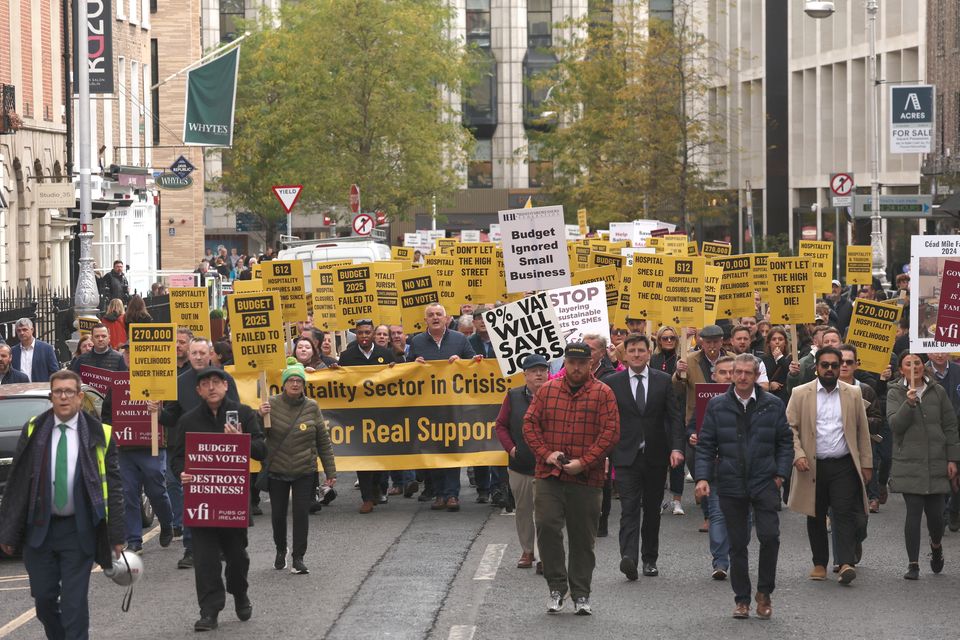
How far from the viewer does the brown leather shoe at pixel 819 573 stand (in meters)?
13.3

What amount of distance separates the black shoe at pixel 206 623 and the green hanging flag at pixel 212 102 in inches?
1253

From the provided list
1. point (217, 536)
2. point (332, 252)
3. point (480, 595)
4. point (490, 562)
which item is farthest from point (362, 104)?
point (217, 536)

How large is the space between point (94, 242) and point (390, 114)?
1381cm

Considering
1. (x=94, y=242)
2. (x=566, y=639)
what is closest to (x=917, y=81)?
(x=94, y=242)

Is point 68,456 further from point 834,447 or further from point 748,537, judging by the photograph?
point 834,447

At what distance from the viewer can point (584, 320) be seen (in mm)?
16125

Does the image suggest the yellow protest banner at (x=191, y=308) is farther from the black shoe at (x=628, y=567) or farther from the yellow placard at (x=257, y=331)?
the black shoe at (x=628, y=567)

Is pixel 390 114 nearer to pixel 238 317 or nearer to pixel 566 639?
pixel 238 317

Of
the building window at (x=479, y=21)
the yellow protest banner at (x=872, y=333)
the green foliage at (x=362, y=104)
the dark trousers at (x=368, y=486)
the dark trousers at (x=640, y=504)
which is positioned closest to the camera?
the dark trousers at (x=640, y=504)

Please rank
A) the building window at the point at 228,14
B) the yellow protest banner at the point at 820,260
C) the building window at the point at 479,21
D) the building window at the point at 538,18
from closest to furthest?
1. the yellow protest banner at the point at 820,260
2. the building window at the point at 228,14
3. the building window at the point at 538,18
4. the building window at the point at 479,21

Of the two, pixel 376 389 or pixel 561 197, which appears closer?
pixel 376 389

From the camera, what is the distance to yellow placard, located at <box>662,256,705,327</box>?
19.5m

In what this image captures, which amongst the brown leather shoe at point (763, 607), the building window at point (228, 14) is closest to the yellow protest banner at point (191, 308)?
the brown leather shoe at point (763, 607)

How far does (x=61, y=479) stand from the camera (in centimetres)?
1018
